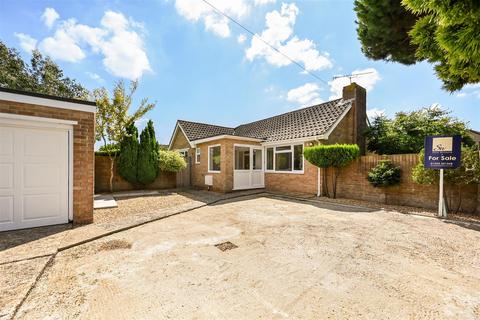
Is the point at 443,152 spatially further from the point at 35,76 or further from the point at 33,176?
the point at 35,76

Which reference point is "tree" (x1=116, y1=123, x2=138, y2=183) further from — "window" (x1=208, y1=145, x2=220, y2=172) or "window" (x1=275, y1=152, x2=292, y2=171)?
"window" (x1=275, y1=152, x2=292, y2=171)

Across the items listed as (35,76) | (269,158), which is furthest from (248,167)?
(35,76)

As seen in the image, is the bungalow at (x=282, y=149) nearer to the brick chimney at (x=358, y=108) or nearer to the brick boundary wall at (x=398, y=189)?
the brick chimney at (x=358, y=108)

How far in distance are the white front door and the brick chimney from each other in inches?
212

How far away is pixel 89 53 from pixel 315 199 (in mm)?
11963

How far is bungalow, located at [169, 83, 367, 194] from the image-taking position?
33.7ft

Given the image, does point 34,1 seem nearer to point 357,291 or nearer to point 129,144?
point 129,144

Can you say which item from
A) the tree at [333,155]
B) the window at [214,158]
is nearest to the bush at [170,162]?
the window at [214,158]

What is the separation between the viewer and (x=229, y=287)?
2568 mm

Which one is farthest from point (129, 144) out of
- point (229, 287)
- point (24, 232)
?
point (229, 287)

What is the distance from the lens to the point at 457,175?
20.0ft

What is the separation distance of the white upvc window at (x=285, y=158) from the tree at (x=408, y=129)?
4.66 meters

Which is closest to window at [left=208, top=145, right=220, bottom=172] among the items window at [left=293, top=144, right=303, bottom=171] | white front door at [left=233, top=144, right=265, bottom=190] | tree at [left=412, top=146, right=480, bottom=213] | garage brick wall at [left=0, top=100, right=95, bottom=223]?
white front door at [left=233, top=144, right=265, bottom=190]

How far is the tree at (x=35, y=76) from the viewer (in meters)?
14.8
